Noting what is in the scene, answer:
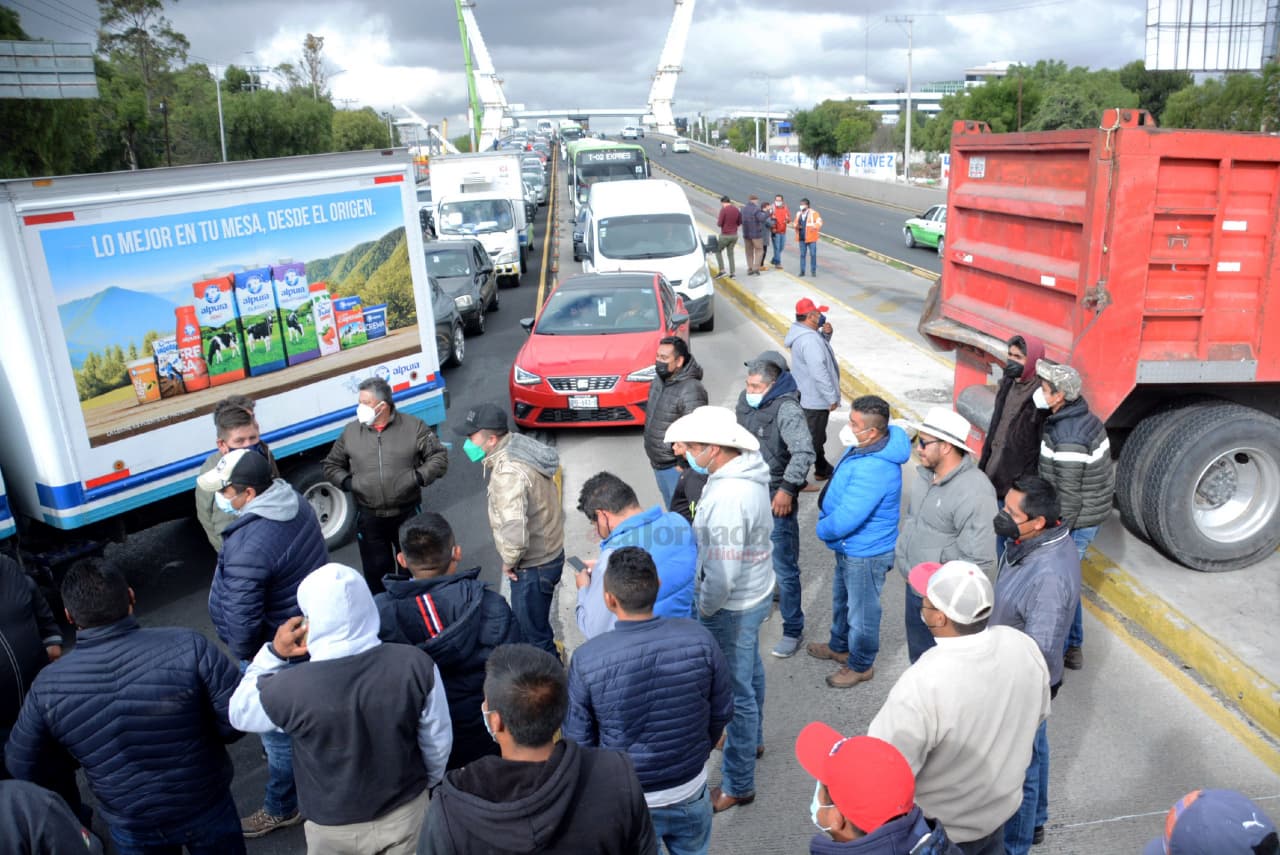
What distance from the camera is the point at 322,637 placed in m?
2.96

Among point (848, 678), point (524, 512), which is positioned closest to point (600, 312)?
point (524, 512)

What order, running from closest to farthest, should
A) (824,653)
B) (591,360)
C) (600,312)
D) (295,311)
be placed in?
(824,653) < (295,311) < (591,360) < (600,312)

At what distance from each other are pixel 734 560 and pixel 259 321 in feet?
14.1

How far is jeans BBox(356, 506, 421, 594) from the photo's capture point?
6.08 meters

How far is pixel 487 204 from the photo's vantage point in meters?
22.4

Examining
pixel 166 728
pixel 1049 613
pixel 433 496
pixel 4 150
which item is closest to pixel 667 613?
pixel 1049 613

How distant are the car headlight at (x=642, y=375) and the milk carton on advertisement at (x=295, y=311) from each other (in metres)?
3.60

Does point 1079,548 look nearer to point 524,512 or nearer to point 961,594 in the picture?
point 961,594

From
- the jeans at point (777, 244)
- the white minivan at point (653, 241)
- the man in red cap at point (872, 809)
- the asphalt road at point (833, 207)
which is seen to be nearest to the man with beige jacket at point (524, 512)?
the man in red cap at point (872, 809)

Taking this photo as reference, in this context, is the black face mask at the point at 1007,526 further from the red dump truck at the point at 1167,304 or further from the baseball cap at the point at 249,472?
the baseball cap at the point at 249,472

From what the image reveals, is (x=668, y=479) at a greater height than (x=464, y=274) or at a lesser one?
lesser

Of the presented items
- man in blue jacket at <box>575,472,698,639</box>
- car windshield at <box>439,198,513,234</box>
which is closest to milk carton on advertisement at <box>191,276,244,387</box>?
man in blue jacket at <box>575,472,698,639</box>

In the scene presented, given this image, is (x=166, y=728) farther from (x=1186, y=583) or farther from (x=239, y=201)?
(x=1186, y=583)

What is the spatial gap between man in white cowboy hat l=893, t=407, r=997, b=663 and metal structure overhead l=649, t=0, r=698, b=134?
156526mm
